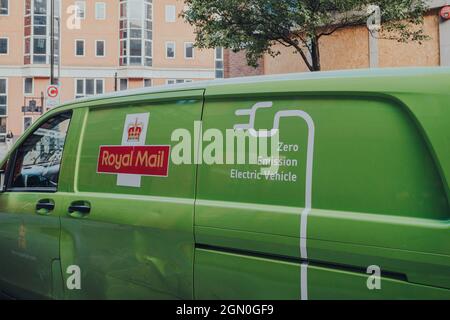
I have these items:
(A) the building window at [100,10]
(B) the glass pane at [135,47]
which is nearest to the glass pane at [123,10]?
(A) the building window at [100,10]

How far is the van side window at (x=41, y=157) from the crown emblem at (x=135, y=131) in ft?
2.35

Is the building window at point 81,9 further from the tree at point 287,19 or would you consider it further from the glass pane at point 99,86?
the tree at point 287,19

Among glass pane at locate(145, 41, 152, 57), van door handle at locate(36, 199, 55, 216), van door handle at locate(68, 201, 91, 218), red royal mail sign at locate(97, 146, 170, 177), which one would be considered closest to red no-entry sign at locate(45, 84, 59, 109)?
van door handle at locate(36, 199, 55, 216)

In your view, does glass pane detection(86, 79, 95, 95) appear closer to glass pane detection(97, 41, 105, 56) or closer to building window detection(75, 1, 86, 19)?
glass pane detection(97, 41, 105, 56)

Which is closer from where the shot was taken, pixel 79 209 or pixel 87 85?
pixel 79 209

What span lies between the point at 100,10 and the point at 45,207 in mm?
45417

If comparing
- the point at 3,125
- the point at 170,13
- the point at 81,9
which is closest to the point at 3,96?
the point at 3,125

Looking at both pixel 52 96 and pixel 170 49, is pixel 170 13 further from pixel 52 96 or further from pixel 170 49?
pixel 52 96

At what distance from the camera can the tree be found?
11727 millimetres

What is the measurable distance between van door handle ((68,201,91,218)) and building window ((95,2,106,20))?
45.4 meters

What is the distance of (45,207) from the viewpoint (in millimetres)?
3393

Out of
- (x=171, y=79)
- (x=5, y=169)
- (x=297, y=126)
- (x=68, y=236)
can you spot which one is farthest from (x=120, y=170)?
(x=171, y=79)
